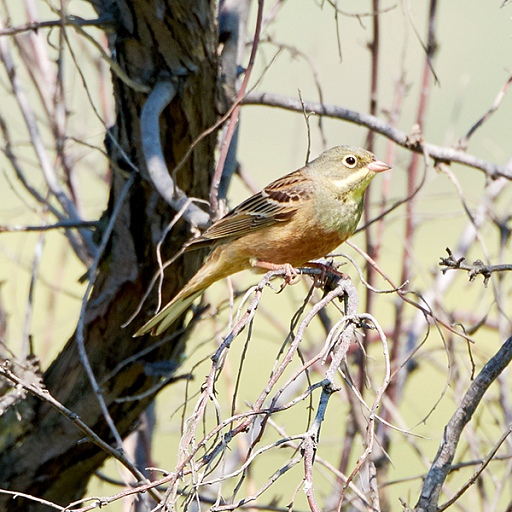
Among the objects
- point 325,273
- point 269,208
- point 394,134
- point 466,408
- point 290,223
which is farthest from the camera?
point 269,208

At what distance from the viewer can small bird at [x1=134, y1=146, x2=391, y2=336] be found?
14.0 ft

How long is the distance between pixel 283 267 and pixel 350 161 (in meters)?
0.93

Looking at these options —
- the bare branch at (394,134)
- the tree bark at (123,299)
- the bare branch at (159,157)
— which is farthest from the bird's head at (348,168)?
the bare branch at (159,157)

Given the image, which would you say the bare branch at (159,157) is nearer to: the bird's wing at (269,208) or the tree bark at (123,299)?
the tree bark at (123,299)

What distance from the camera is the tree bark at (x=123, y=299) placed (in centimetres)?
392

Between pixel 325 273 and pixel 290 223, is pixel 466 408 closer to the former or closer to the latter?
pixel 325 273

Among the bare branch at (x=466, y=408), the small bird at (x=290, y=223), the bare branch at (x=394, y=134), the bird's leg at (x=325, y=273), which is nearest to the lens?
the bare branch at (x=466, y=408)

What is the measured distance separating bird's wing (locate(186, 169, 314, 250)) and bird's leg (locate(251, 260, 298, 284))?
185mm

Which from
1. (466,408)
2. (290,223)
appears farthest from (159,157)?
(466,408)

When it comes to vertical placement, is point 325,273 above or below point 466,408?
above

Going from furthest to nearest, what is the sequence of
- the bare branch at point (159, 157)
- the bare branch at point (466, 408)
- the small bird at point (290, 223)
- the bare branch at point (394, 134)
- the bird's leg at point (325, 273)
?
the small bird at point (290, 223)
the bare branch at point (394, 134)
the bare branch at point (159, 157)
the bird's leg at point (325, 273)
the bare branch at point (466, 408)

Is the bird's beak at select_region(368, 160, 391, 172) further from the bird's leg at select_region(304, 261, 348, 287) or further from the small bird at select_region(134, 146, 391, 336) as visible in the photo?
the bird's leg at select_region(304, 261, 348, 287)

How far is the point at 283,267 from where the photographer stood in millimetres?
4039

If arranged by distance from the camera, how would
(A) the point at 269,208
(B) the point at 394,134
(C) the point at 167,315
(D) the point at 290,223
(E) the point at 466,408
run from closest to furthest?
1. (E) the point at 466,408
2. (B) the point at 394,134
3. (C) the point at 167,315
4. (D) the point at 290,223
5. (A) the point at 269,208
